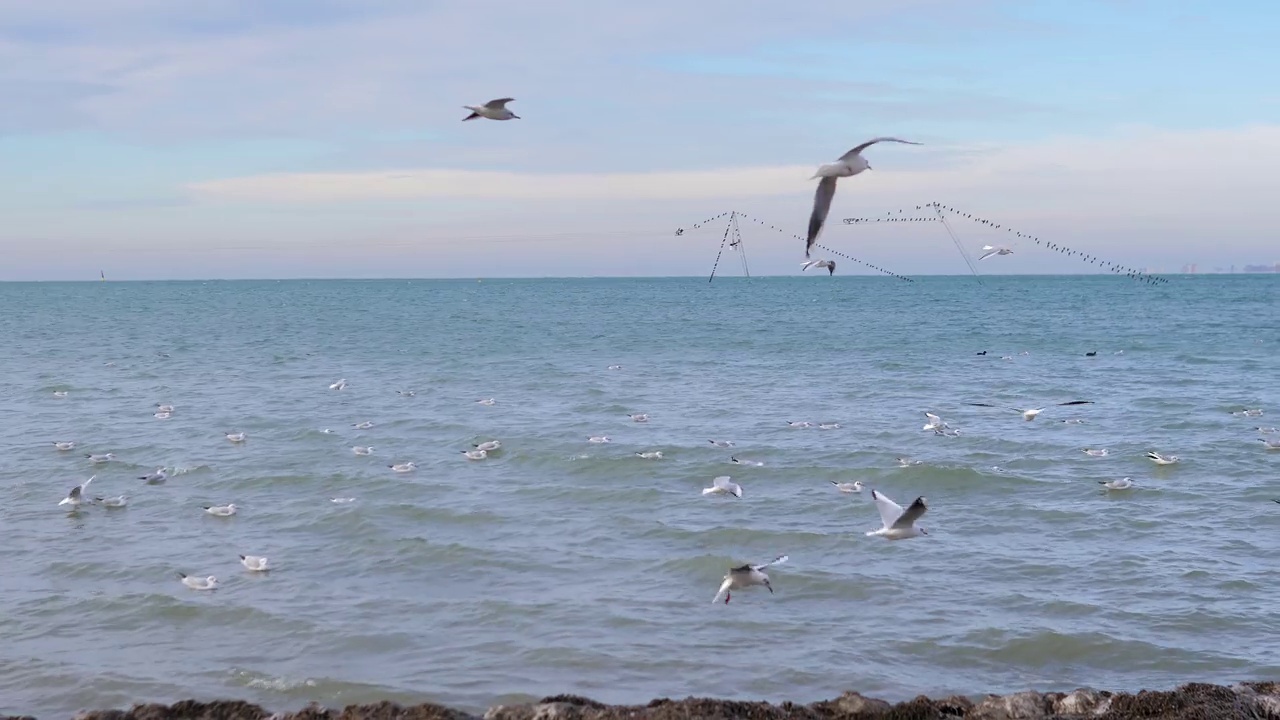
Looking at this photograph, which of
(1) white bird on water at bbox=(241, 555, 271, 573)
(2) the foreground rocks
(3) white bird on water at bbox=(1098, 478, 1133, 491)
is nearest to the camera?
(2) the foreground rocks

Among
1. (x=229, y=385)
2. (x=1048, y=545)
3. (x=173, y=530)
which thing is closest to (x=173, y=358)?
(x=229, y=385)

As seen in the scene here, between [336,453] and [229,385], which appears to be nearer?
[336,453]

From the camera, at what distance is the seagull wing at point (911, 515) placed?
9599mm

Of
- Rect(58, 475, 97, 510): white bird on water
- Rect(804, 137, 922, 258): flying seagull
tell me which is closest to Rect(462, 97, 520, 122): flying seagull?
Rect(804, 137, 922, 258): flying seagull

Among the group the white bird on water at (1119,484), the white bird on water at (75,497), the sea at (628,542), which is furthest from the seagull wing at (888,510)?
the white bird on water at (75,497)

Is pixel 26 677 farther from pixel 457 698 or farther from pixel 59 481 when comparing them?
pixel 59 481

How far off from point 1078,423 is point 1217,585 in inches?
443

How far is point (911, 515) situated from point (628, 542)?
4.58 m

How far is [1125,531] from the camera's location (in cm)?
1403

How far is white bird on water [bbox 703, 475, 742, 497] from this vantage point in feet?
48.8

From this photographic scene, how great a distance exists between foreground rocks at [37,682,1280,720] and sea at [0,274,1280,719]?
121cm

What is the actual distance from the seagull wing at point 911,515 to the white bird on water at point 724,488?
4.64 meters

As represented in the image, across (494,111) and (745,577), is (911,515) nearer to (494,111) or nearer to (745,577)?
(745,577)

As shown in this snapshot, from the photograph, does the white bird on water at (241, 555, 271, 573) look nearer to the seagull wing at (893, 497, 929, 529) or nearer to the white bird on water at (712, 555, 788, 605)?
the white bird on water at (712, 555, 788, 605)
